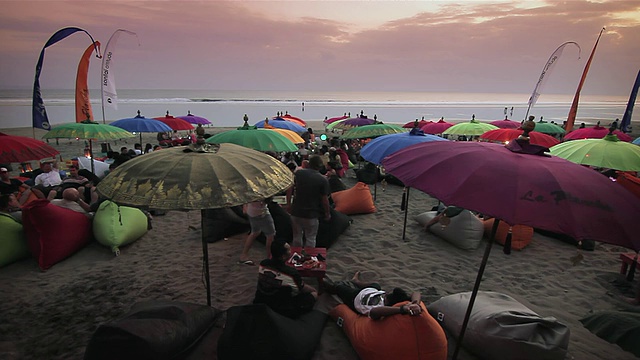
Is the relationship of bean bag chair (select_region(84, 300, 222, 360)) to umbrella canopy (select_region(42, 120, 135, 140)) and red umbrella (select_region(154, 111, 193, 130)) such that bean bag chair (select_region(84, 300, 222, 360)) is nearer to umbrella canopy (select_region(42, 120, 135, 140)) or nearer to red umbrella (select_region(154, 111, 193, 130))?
umbrella canopy (select_region(42, 120, 135, 140))

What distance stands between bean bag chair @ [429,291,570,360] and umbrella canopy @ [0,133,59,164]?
6.60m

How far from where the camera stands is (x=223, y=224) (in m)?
6.12

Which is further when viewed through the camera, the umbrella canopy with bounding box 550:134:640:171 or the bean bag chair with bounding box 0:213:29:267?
the umbrella canopy with bounding box 550:134:640:171

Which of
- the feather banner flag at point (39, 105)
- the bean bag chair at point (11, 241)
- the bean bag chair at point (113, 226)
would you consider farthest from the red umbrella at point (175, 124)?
the bean bag chair at point (11, 241)

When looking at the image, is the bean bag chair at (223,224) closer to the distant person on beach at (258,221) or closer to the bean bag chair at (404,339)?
the distant person on beach at (258,221)

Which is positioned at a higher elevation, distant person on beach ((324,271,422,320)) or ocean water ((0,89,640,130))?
ocean water ((0,89,640,130))

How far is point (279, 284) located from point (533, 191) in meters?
2.51

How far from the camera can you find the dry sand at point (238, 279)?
3.68 meters

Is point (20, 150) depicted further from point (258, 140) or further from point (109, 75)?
point (109, 75)

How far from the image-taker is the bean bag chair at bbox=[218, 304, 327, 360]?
2.84 m

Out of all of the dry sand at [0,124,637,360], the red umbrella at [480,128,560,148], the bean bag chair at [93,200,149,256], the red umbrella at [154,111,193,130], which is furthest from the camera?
the red umbrella at [154,111,193,130]

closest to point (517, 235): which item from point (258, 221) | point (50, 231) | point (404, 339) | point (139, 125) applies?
point (404, 339)

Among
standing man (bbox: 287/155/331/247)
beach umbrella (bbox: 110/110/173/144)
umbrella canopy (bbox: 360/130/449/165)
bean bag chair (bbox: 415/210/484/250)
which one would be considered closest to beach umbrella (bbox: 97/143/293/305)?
standing man (bbox: 287/155/331/247)

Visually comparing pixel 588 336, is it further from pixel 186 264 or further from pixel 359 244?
pixel 186 264
